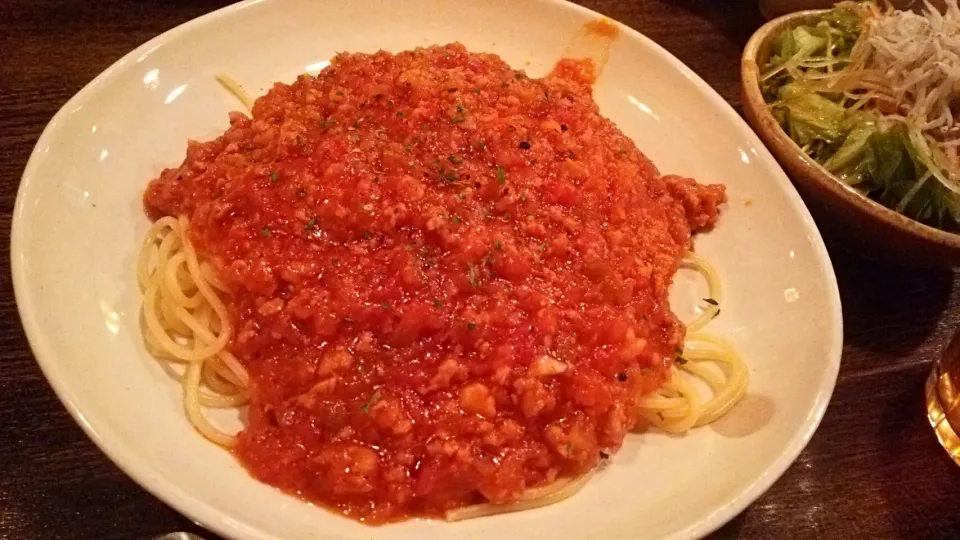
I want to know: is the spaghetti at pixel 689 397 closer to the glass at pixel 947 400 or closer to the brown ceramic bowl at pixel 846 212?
the brown ceramic bowl at pixel 846 212

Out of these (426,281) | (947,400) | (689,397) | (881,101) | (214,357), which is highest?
(426,281)

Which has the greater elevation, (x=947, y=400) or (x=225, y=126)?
(x=225, y=126)

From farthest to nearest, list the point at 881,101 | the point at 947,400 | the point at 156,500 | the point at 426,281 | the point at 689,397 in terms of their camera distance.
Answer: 1. the point at 881,101
2. the point at 947,400
3. the point at 689,397
4. the point at 426,281
5. the point at 156,500

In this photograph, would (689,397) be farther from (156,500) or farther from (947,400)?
(156,500)

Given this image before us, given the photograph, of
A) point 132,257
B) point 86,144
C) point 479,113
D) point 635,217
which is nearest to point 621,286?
point 635,217

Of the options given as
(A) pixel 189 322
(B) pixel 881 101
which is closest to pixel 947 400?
(B) pixel 881 101

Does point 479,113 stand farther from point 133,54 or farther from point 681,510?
point 681,510

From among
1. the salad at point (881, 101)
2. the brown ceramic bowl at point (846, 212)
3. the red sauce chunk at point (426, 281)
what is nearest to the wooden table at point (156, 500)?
the brown ceramic bowl at point (846, 212)

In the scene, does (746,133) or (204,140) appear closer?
(204,140)
